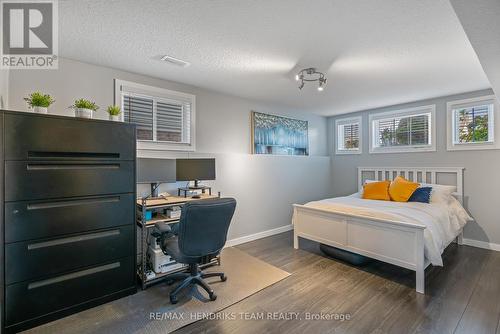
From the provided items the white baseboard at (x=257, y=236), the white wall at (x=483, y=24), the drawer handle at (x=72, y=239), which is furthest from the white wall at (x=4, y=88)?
the white wall at (x=483, y=24)

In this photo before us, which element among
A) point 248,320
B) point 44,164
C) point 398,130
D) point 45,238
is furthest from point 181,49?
point 398,130

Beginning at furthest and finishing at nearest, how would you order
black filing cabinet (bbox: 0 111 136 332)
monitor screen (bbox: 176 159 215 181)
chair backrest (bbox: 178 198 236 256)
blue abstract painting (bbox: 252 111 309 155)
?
1. blue abstract painting (bbox: 252 111 309 155)
2. monitor screen (bbox: 176 159 215 181)
3. chair backrest (bbox: 178 198 236 256)
4. black filing cabinet (bbox: 0 111 136 332)

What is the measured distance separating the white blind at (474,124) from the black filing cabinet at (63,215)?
499 cm

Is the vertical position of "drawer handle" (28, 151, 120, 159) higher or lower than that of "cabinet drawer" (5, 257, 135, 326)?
higher

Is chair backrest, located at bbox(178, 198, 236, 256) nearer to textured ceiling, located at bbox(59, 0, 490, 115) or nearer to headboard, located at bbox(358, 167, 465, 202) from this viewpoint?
textured ceiling, located at bbox(59, 0, 490, 115)

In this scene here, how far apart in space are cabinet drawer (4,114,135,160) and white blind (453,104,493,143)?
4.99 metres

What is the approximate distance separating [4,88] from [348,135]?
562 cm

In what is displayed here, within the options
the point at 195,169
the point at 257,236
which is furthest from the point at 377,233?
the point at 195,169

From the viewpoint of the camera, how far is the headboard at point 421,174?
12.9ft

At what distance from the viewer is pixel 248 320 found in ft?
6.88

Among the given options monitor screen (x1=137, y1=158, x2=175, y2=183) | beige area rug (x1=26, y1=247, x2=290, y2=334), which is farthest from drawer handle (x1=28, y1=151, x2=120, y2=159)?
beige area rug (x1=26, y1=247, x2=290, y2=334)

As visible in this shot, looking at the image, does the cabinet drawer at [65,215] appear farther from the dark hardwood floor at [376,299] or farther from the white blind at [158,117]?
the dark hardwood floor at [376,299]

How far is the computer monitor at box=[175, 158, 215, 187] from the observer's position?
316cm

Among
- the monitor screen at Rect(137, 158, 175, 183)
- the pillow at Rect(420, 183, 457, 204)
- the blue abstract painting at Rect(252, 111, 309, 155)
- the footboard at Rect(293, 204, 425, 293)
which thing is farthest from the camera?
the blue abstract painting at Rect(252, 111, 309, 155)
